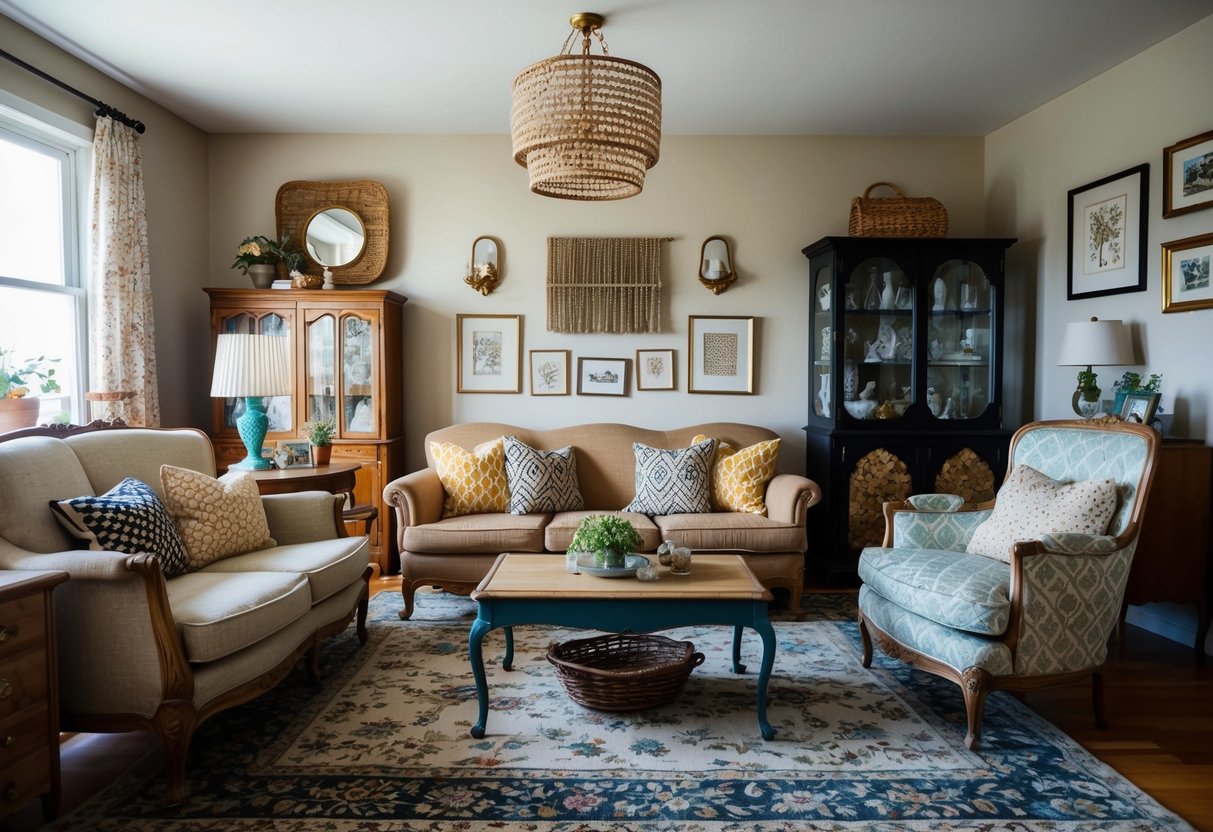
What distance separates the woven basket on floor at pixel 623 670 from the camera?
2.58 m

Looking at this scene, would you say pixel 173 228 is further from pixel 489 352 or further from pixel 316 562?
pixel 316 562

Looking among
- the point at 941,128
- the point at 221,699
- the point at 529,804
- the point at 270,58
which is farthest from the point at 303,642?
the point at 941,128

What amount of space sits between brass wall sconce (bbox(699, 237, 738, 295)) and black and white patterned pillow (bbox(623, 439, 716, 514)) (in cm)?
109

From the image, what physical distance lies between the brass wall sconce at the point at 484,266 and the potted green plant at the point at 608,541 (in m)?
2.38

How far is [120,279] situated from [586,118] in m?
2.75

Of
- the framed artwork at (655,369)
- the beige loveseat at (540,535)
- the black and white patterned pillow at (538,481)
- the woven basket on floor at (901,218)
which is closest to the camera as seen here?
the beige loveseat at (540,535)

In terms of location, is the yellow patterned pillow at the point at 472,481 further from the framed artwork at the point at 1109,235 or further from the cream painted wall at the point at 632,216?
the framed artwork at the point at 1109,235

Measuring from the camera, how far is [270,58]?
3.68m

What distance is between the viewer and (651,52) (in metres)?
3.59

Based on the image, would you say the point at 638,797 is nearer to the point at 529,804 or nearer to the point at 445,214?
the point at 529,804

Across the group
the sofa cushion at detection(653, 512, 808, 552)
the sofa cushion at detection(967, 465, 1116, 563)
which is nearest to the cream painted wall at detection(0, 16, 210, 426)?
the sofa cushion at detection(653, 512, 808, 552)

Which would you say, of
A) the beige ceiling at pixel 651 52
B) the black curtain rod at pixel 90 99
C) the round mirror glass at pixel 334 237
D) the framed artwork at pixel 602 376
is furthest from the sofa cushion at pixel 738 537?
the black curtain rod at pixel 90 99

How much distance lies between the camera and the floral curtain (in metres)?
3.74

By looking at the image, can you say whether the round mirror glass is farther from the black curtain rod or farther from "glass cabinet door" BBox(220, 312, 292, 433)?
the black curtain rod
